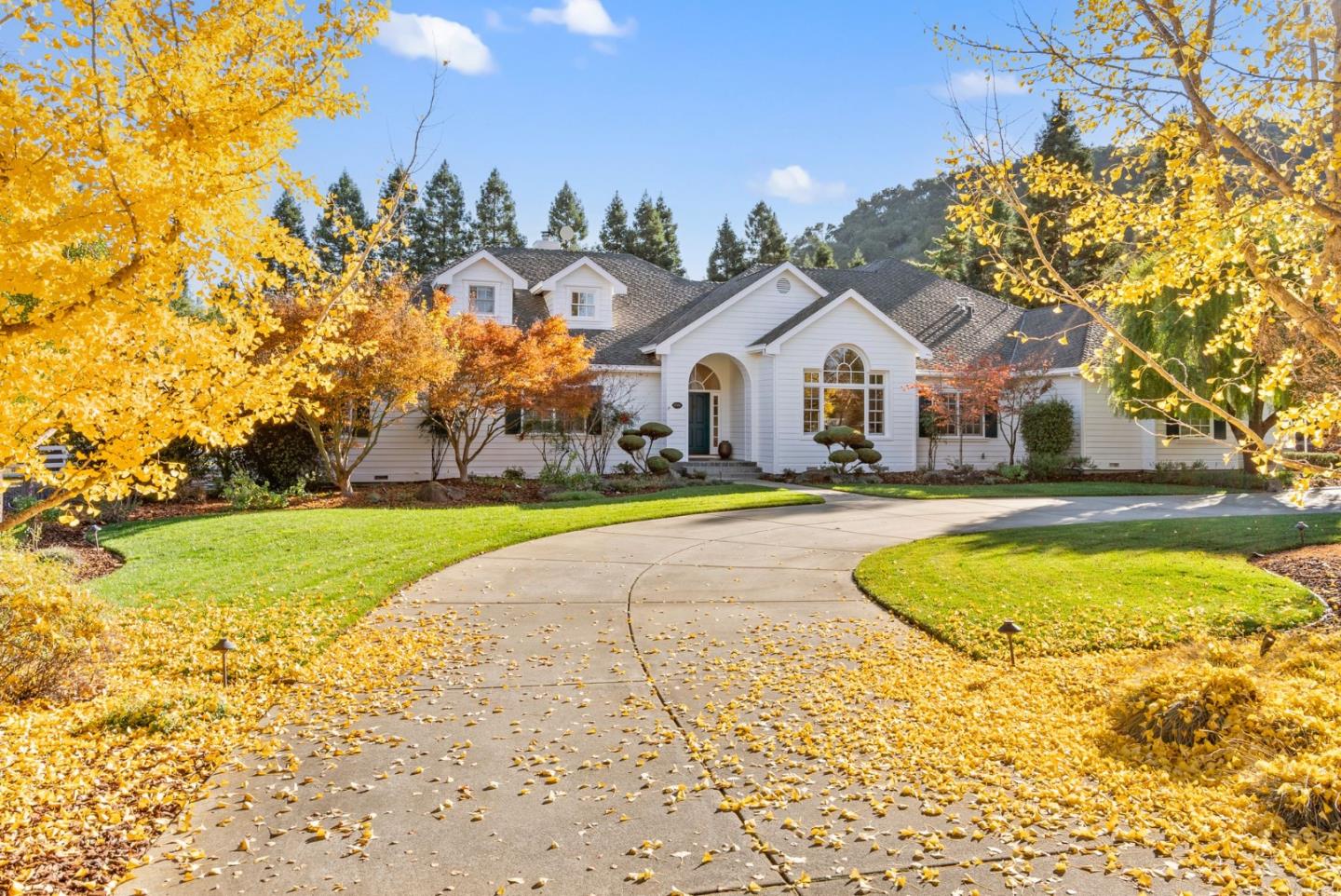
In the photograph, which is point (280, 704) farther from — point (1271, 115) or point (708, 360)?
point (708, 360)

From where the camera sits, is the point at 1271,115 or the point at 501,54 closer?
the point at 1271,115

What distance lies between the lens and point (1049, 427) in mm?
20984

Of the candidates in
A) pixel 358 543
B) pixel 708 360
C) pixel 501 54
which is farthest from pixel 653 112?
pixel 708 360

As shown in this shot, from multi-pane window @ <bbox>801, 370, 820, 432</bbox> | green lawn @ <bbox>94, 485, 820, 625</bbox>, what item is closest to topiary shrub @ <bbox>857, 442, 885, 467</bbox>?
multi-pane window @ <bbox>801, 370, 820, 432</bbox>

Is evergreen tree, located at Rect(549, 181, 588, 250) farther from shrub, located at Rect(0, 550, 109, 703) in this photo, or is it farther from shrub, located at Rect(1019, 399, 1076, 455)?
shrub, located at Rect(0, 550, 109, 703)

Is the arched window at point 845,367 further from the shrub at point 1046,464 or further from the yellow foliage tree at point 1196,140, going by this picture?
the yellow foliage tree at point 1196,140

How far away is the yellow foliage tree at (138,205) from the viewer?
3.61 meters

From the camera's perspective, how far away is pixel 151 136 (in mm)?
3779

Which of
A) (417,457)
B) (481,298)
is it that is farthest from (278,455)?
(481,298)

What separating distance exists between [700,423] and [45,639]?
18.8 meters

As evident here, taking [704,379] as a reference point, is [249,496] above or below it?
below

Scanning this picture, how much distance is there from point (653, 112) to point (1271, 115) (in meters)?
8.70

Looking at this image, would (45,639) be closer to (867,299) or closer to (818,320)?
(818,320)

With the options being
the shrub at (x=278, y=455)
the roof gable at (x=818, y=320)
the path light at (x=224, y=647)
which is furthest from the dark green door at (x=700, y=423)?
the path light at (x=224, y=647)
